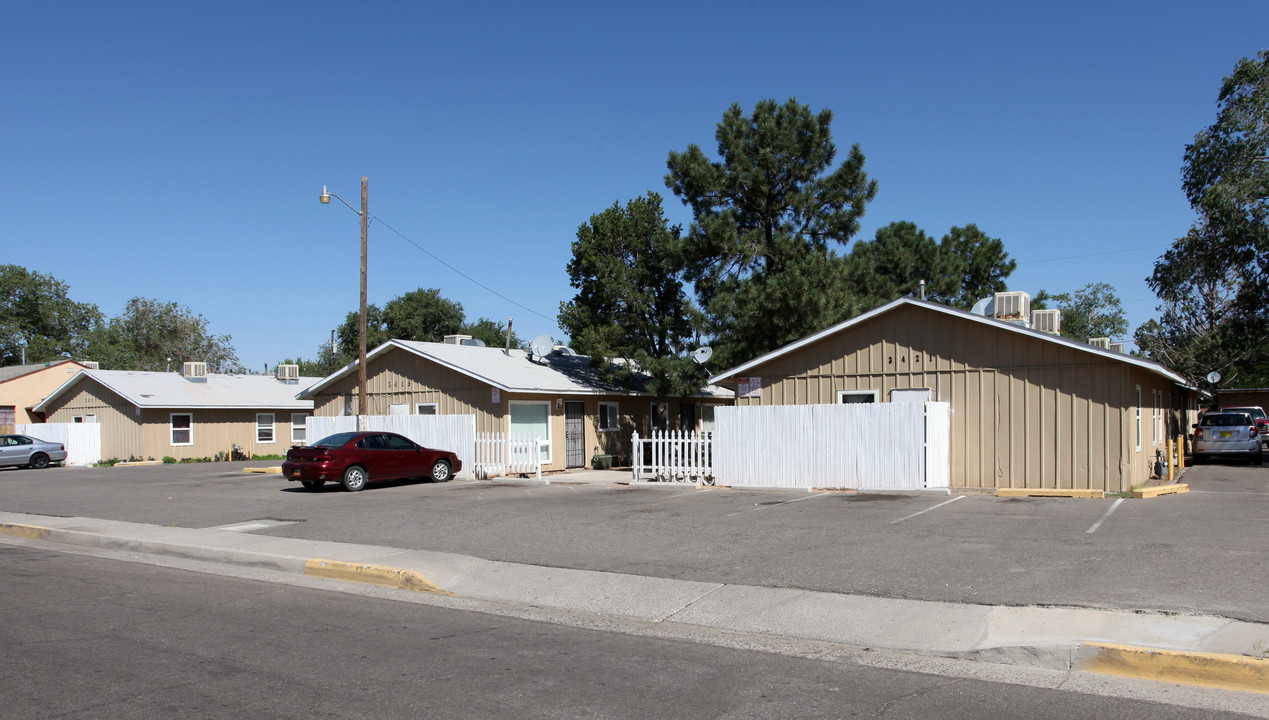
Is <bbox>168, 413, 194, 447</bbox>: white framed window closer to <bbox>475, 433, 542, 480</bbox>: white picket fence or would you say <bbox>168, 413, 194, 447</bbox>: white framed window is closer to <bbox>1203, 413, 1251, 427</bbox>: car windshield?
<bbox>475, 433, 542, 480</bbox>: white picket fence

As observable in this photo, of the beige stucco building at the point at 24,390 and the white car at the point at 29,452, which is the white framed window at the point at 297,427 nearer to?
the white car at the point at 29,452

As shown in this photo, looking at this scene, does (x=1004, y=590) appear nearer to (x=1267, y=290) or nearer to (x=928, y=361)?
(x=928, y=361)

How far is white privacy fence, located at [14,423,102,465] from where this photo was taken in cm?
3672

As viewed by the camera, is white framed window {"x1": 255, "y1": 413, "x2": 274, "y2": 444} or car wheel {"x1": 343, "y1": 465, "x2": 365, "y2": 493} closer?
car wheel {"x1": 343, "y1": 465, "x2": 365, "y2": 493}

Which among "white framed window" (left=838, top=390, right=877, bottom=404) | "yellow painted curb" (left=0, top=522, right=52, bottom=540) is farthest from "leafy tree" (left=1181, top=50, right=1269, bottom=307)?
"yellow painted curb" (left=0, top=522, right=52, bottom=540)

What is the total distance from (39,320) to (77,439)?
5035 centimetres

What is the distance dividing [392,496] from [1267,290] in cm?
2701

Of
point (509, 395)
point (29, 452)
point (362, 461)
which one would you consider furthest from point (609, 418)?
point (29, 452)

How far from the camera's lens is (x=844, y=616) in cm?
804

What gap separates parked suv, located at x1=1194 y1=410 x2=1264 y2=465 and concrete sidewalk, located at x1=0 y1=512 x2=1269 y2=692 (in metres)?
22.3

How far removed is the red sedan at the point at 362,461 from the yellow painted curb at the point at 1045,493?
13.8 meters

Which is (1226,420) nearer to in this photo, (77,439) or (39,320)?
(77,439)

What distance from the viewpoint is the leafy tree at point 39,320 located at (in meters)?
74.1

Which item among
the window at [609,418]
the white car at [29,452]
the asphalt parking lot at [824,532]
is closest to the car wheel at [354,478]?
the asphalt parking lot at [824,532]
